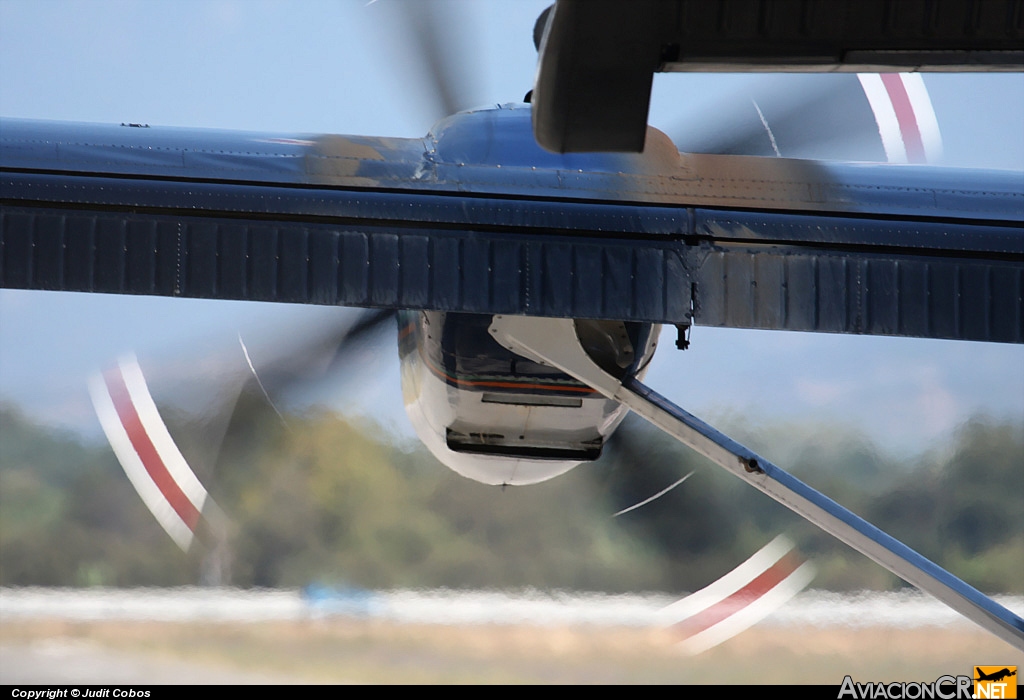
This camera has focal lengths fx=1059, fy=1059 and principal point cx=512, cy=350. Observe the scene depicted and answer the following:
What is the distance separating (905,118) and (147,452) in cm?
438

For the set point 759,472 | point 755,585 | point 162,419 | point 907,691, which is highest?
point 759,472

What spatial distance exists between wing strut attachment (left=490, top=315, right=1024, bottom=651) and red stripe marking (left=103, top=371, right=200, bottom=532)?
226 centimetres

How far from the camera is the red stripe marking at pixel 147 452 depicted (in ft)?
19.1

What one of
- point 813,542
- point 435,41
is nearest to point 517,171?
point 435,41

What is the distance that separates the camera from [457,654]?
31.2 feet

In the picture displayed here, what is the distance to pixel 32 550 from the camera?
490 inches

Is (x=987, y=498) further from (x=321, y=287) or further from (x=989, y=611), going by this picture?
(x=321, y=287)

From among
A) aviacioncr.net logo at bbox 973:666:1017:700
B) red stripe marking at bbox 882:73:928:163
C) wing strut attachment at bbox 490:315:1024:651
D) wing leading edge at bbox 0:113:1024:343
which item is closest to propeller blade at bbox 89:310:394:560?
wing strut attachment at bbox 490:315:1024:651

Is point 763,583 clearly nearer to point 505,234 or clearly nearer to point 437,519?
→ point 505,234

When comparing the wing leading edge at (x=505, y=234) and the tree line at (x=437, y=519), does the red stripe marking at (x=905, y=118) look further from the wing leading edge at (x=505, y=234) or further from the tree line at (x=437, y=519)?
the tree line at (x=437, y=519)

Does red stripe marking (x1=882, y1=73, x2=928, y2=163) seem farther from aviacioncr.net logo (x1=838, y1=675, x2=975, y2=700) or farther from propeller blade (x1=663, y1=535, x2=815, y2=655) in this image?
aviacioncr.net logo (x1=838, y1=675, x2=975, y2=700)

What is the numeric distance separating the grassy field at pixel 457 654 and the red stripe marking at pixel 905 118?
553 cm

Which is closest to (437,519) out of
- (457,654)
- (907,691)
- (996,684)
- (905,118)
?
(457,654)

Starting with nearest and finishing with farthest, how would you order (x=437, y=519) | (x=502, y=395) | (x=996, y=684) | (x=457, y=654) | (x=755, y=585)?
1. (x=502, y=395)
2. (x=755, y=585)
3. (x=996, y=684)
4. (x=457, y=654)
5. (x=437, y=519)
